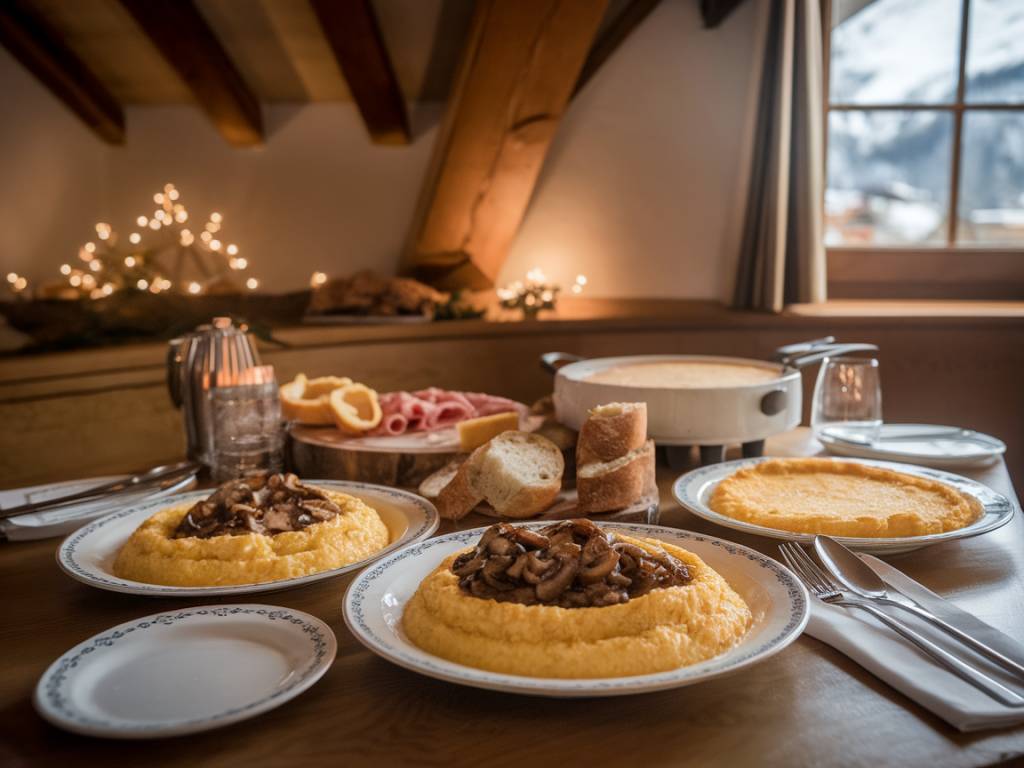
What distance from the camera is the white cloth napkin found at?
674mm

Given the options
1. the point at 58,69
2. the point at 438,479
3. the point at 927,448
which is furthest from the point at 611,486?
the point at 58,69

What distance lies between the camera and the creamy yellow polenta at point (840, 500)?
1054 millimetres

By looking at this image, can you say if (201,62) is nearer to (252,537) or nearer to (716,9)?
(716,9)

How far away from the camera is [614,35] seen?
3.66 metres

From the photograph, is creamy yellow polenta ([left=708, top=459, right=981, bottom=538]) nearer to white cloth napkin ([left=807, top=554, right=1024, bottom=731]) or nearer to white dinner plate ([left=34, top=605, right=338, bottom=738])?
white cloth napkin ([left=807, top=554, right=1024, bottom=731])

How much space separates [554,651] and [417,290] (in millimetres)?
2794

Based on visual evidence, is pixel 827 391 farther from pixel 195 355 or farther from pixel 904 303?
pixel 904 303

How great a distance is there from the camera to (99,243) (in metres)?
3.96

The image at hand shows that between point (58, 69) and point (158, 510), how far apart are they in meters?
3.05

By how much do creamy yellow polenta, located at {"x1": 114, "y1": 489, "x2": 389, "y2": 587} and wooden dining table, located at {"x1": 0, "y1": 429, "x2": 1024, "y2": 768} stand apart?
12 cm

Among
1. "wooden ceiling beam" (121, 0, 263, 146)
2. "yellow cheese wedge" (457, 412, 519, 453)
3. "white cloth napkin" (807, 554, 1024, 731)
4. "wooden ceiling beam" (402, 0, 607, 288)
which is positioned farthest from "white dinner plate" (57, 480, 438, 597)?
"wooden ceiling beam" (121, 0, 263, 146)

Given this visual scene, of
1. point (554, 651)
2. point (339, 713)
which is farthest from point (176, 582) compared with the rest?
point (554, 651)

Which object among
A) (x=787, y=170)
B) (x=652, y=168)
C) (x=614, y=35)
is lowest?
(x=787, y=170)

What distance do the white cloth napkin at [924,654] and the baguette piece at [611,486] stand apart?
0.33 meters
